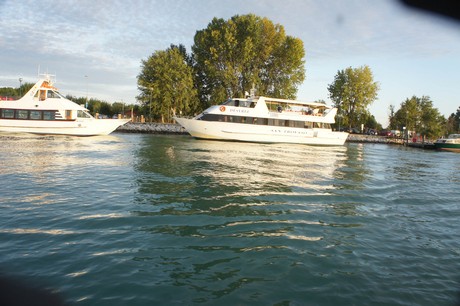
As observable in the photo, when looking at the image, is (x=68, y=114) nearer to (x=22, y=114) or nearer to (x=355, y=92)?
(x=22, y=114)

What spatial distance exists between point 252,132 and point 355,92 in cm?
3780

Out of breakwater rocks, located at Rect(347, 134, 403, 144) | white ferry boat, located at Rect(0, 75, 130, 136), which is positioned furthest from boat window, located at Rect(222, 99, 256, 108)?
breakwater rocks, located at Rect(347, 134, 403, 144)

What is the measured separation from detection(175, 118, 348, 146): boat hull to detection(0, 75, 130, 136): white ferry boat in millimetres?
10983

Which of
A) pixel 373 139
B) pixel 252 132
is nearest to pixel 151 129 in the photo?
pixel 252 132

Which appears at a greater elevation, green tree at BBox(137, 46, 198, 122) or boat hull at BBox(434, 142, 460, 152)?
green tree at BBox(137, 46, 198, 122)

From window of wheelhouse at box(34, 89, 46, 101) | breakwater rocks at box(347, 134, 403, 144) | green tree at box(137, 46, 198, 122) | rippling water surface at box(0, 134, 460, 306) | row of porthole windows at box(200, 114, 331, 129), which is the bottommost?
rippling water surface at box(0, 134, 460, 306)

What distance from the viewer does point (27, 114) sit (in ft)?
102

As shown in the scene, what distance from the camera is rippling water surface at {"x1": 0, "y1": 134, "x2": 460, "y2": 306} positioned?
456cm

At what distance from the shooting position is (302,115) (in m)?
37.9

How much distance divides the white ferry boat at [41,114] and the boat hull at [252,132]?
36.0 ft

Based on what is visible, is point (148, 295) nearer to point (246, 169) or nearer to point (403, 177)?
point (246, 169)

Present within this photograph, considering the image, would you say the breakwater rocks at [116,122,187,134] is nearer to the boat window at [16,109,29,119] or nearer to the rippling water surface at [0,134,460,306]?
the boat window at [16,109,29,119]

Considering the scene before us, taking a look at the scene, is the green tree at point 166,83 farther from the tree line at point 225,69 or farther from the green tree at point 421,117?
the green tree at point 421,117

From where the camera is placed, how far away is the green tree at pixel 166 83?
5409cm
